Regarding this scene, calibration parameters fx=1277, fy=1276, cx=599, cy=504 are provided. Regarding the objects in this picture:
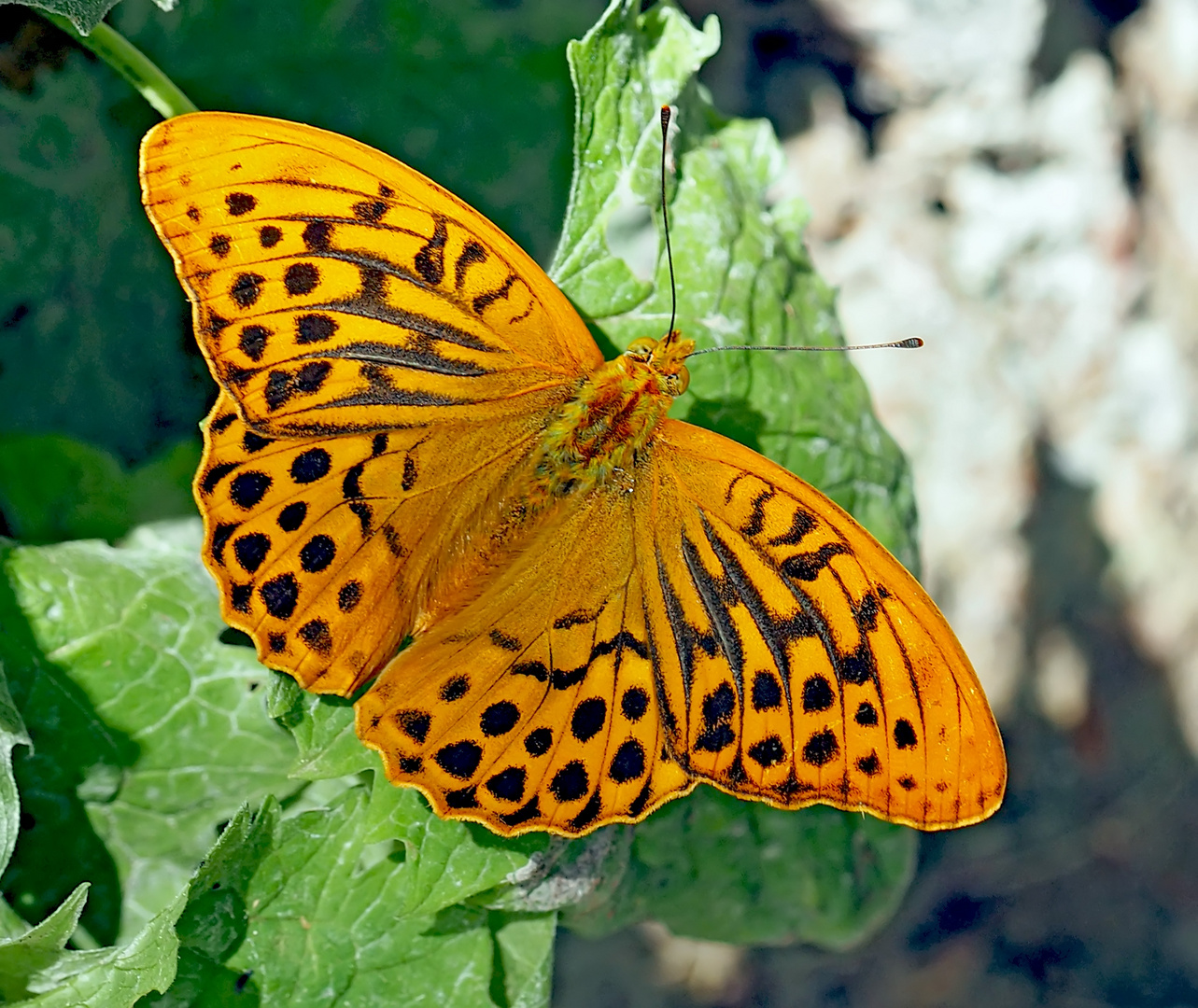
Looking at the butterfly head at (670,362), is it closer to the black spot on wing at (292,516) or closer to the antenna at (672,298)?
the antenna at (672,298)

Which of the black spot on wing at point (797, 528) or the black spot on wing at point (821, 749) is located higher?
the black spot on wing at point (797, 528)

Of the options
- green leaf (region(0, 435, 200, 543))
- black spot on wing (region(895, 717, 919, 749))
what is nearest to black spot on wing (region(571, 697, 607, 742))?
black spot on wing (region(895, 717, 919, 749))

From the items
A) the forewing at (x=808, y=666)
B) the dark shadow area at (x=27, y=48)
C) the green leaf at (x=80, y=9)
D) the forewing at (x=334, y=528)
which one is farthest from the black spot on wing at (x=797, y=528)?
the dark shadow area at (x=27, y=48)

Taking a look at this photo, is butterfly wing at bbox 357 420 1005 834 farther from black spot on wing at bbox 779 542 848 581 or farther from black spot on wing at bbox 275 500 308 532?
black spot on wing at bbox 275 500 308 532

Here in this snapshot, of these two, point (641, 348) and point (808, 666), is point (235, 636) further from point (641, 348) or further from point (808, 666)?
point (808, 666)

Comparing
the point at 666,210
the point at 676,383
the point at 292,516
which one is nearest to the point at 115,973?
the point at 292,516

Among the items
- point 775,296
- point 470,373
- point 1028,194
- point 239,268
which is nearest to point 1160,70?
point 1028,194

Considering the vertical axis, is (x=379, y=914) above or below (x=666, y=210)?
below
